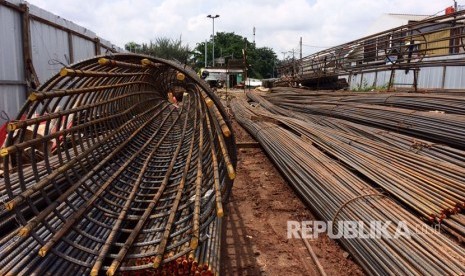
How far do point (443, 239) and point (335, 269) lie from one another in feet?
2.77

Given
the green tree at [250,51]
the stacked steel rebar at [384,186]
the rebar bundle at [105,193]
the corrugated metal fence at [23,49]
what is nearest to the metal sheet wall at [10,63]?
the corrugated metal fence at [23,49]

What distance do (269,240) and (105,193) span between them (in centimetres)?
157

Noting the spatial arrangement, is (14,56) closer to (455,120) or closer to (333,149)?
(333,149)

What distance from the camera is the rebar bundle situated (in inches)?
91.7

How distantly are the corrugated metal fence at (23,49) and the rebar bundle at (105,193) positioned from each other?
7.04 feet

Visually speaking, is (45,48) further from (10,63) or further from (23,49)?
(10,63)

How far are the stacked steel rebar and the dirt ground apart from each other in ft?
0.58

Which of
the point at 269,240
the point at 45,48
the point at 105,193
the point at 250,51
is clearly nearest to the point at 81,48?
the point at 45,48

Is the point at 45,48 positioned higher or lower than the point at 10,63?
higher

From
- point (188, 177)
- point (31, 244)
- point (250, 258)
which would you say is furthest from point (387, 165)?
point (31, 244)

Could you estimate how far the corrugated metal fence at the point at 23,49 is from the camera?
19.3 ft

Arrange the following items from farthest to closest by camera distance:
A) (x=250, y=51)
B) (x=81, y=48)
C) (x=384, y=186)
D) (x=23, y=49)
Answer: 1. (x=250, y=51)
2. (x=81, y=48)
3. (x=23, y=49)
4. (x=384, y=186)

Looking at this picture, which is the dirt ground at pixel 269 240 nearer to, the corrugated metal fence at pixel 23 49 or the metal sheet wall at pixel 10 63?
the corrugated metal fence at pixel 23 49

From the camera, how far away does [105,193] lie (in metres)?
3.45
